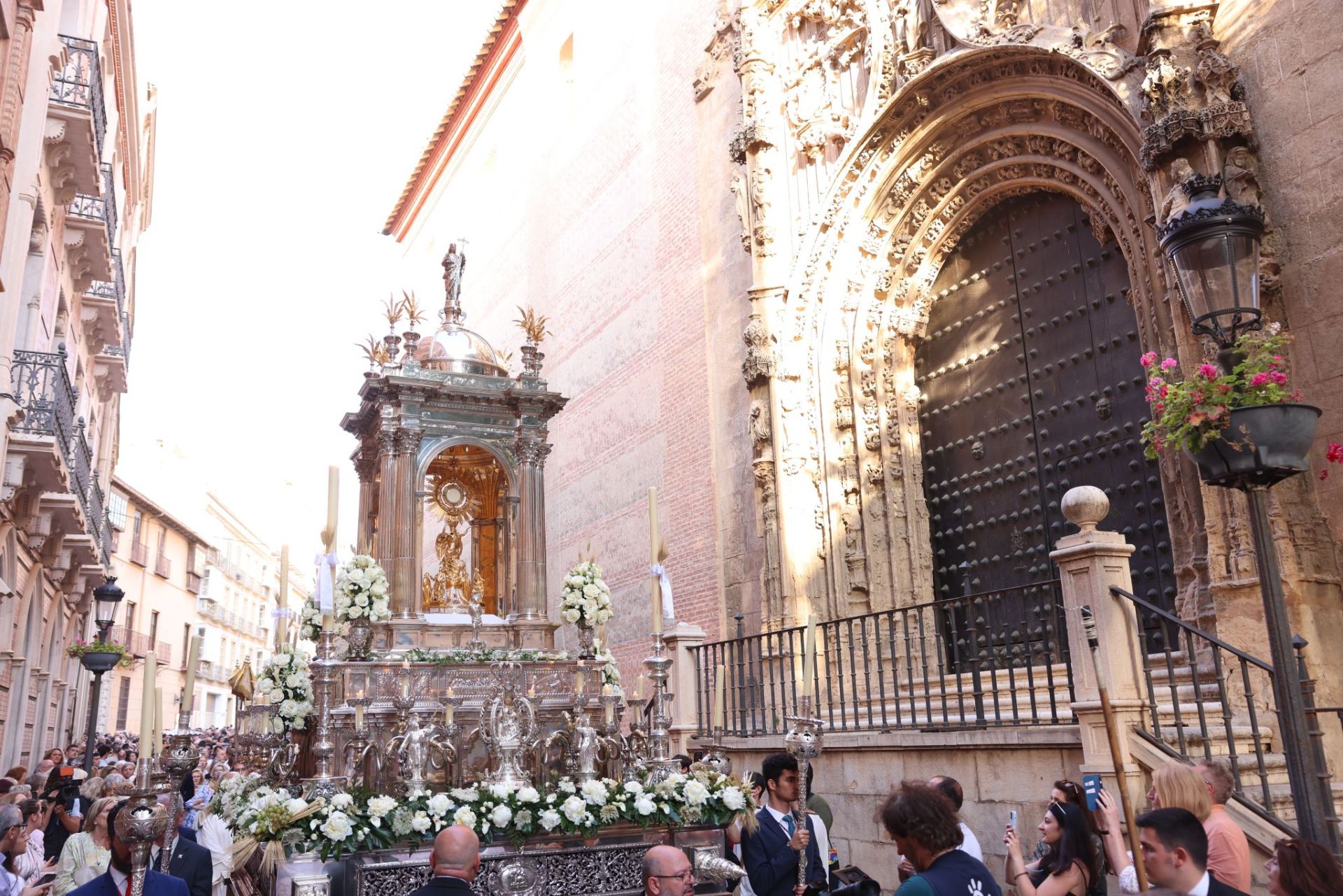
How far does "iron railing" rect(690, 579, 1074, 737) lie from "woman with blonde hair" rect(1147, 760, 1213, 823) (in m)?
3.42

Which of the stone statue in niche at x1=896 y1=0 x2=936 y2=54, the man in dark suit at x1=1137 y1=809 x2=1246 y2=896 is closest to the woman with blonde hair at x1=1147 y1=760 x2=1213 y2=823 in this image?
the man in dark suit at x1=1137 y1=809 x2=1246 y2=896

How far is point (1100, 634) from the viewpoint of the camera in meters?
6.88

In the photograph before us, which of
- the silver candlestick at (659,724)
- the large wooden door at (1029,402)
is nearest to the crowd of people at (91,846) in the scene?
the silver candlestick at (659,724)

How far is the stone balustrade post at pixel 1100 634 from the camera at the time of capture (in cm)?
670

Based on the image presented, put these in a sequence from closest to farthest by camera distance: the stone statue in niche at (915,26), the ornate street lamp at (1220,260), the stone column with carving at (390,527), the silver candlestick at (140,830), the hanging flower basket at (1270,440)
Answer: the silver candlestick at (140,830) → the hanging flower basket at (1270,440) → the ornate street lamp at (1220,260) → the stone column with carving at (390,527) → the stone statue in niche at (915,26)

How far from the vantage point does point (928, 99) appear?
38.8 ft

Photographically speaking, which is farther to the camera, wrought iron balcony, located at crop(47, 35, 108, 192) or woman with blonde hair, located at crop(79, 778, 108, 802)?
wrought iron balcony, located at crop(47, 35, 108, 192)

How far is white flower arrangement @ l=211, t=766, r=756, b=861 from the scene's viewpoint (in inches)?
235

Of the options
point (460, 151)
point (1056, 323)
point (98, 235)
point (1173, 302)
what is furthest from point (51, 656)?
point (1173, 302)

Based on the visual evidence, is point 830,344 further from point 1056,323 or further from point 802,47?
point 802,47

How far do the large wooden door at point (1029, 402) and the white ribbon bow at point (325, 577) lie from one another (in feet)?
21.2

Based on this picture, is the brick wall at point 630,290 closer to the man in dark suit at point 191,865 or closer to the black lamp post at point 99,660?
the black lamp post at point 99,660

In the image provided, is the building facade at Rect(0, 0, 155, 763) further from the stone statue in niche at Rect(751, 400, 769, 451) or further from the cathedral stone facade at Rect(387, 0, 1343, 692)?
the stone statue in niche at Rect(751, 400, 769, 451)

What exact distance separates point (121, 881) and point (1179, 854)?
4230mm
